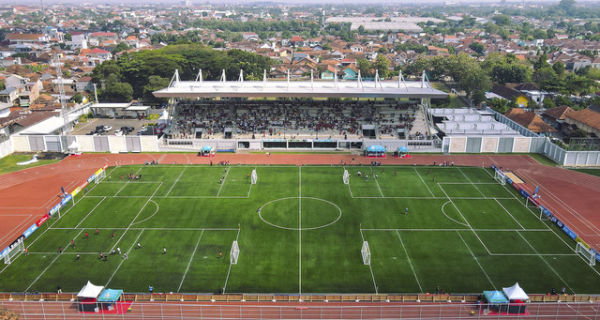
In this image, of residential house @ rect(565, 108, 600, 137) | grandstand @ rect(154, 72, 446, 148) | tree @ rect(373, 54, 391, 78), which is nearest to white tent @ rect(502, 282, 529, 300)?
grandstand @ rect(154, 72, 446, 148)

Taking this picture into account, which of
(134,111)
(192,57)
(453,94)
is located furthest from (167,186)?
(453,94)

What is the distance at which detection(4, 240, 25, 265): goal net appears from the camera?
4056cm

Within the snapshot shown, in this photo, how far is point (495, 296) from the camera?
111 feet

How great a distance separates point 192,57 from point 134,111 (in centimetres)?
3337

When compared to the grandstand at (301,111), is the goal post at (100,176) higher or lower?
lower

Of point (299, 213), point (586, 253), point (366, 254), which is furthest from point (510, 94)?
point (366, 254)

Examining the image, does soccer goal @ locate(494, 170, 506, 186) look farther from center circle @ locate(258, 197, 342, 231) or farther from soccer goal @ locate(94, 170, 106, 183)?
soccer goal @ locate(94, 170, 106, 183)

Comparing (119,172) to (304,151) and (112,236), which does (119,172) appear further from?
(304,151)

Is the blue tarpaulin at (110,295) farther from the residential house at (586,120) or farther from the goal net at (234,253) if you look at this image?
the residential house at (586,120)

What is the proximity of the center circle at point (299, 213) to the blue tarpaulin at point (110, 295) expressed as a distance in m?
17.9

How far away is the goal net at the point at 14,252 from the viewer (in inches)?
1597

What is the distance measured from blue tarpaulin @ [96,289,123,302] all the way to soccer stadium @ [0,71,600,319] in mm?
243

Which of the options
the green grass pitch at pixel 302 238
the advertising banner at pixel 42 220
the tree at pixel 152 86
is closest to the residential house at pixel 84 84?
the tree at pixel 152 86

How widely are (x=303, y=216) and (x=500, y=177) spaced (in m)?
29.2
